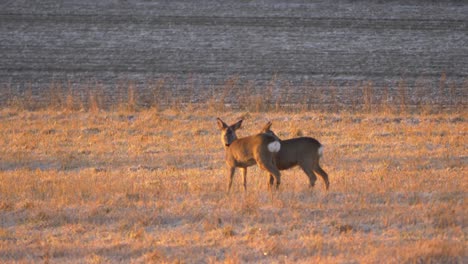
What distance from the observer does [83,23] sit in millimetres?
34844

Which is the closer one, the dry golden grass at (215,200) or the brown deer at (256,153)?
the dry golden grass at (215,200)

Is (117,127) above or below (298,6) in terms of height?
below

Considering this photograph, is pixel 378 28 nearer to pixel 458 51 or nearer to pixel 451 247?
pixel 458 51

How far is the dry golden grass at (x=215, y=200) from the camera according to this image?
8289mm

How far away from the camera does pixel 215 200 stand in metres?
10.8

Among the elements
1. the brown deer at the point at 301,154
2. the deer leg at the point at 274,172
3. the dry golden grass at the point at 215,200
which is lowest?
the dry golden grass at the point at 215,200

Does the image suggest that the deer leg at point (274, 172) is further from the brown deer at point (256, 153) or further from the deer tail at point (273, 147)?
the deer tail at point (273, 147)

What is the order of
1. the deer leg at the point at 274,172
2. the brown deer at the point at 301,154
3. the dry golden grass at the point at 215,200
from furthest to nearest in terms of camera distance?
the brown deer at the point at 301,154 → the deer leg at the point at 274,172 → the dry golden grass at the point at 215,200

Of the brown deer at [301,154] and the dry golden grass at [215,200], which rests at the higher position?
the brown deer at [301,154]

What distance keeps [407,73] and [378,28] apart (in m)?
6.47

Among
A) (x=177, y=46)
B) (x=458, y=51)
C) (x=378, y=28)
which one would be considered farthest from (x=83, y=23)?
(x=458, y=51)

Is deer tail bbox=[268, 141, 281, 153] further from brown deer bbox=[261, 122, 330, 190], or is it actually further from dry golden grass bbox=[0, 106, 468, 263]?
dry golden grass bbox=[0, 106, 468, 263]

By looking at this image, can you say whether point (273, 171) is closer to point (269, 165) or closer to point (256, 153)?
point (269, 165)

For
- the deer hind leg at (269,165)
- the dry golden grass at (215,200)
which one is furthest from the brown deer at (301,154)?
the dry golden grass at (215,200)
